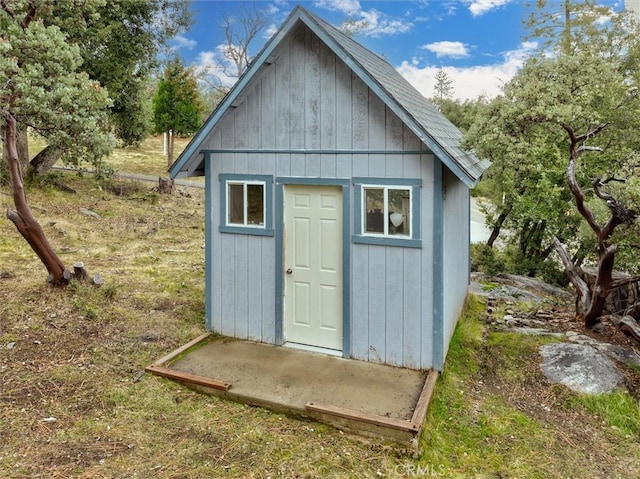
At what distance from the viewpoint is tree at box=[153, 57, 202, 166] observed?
25141mm

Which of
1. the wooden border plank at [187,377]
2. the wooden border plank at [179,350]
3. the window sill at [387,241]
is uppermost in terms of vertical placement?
the window sill at [387,241]

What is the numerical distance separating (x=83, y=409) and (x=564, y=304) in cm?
910

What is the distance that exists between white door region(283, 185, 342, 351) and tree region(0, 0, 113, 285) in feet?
13.0

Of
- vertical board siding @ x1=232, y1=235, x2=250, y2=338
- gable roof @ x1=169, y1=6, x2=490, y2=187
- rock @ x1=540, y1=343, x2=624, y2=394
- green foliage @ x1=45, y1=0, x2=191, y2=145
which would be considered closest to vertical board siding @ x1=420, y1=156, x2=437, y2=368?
gable roof @ x1=169, y1=6, x2=490, y2=187

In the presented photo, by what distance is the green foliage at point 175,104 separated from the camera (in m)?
25.1

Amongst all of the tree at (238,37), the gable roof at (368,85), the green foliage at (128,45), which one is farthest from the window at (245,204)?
the tree at (238,37)

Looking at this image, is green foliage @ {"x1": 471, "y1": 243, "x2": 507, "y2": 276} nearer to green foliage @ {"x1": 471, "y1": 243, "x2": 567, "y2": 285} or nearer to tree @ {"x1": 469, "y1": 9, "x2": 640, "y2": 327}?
Answer: green foliage @ {"x1": 471, "y1": 243, "x2": 567, "y2": 285}

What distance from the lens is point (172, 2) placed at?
17500 mm

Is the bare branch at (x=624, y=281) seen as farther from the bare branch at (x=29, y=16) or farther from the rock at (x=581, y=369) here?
the bare branch at (x=29, y=16)

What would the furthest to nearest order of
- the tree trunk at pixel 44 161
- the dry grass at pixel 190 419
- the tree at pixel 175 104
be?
1. the tree at pixel 175 104
2. the tree trunk at pixel 44 161
3. the dry grass at pixel 190 419

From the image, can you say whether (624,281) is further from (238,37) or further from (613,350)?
(238,37)

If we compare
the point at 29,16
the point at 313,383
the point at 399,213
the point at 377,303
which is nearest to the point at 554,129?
the point at 399,213

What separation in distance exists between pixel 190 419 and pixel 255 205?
3.03 meters

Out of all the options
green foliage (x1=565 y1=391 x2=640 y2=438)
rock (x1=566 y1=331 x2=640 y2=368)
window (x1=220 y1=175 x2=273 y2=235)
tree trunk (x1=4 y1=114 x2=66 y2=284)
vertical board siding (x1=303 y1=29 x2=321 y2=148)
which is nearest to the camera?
green foliage (x1=565 y1=391 x2=640 y2=438)
